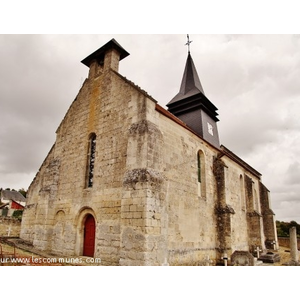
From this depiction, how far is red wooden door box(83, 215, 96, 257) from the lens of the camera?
1072 cm

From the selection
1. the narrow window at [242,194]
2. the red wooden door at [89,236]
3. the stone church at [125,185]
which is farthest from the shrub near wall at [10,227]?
the narrow window at [242,194]

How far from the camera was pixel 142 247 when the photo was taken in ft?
26.3

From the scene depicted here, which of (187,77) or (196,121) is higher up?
(187,77)

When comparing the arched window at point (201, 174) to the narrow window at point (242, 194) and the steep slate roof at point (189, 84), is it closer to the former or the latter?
the steep slate roof at point (189, 84)

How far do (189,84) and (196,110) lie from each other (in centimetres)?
353

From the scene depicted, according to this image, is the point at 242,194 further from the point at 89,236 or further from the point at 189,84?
the point at 89,236

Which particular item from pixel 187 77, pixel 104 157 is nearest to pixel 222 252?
pixel 104 157

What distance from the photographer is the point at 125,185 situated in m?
9.05

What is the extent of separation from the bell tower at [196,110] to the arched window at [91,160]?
308 inches

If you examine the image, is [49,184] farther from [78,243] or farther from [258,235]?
[258,235]

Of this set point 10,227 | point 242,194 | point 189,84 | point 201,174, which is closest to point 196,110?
point 189,84

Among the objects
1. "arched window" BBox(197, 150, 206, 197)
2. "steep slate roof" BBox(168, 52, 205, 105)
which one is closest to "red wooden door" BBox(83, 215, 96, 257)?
"arched window" BBox(197, 150, 206, 197)

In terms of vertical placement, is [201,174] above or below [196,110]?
below

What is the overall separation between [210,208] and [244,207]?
7143 millimetres
